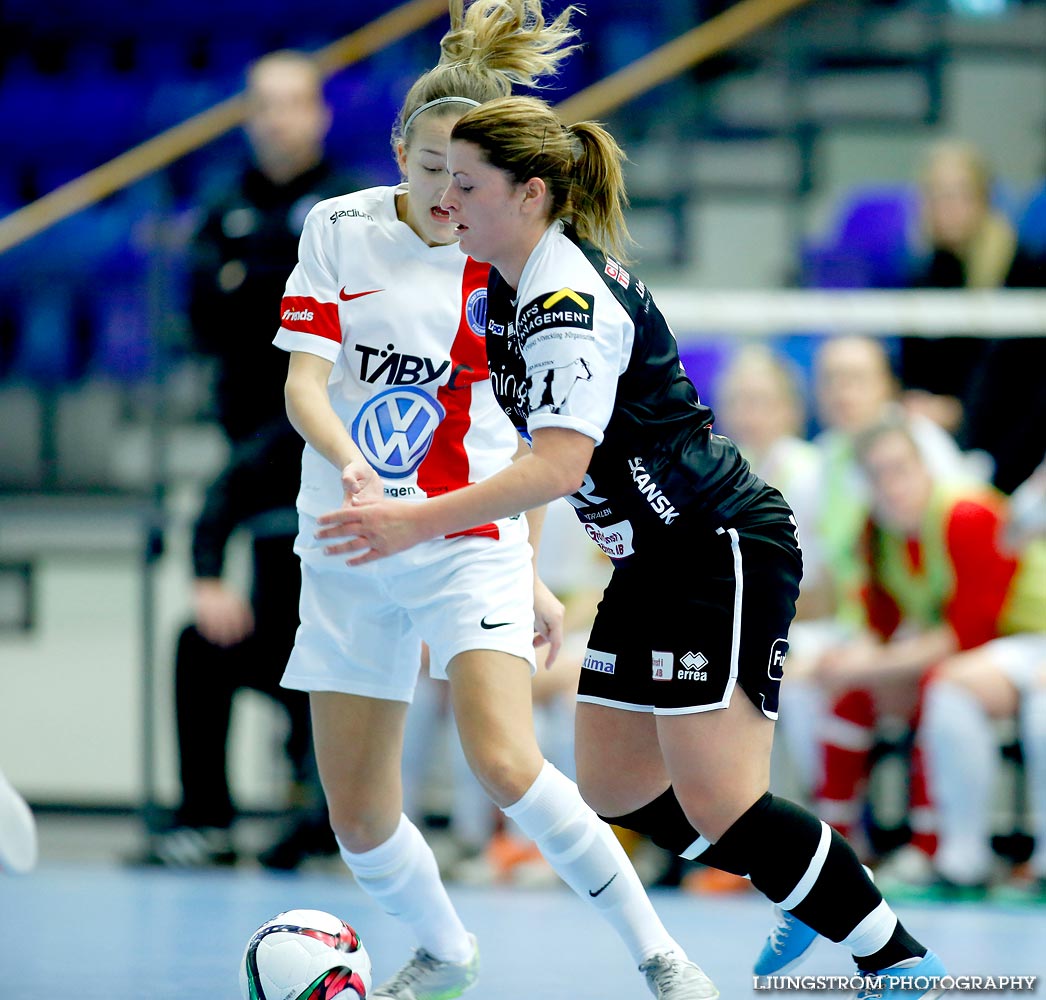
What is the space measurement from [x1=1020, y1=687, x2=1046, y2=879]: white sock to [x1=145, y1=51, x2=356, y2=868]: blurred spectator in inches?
89.4

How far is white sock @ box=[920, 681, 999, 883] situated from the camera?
4.81m

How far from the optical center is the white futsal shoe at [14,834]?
294 cm

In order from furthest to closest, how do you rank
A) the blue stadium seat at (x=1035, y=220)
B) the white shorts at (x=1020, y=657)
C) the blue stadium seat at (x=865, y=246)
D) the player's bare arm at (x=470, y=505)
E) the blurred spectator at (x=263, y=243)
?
the blue stadium seat at (x=865, y=246), the blue stadium seat at (x=1035, y=220), the blurred spectator at (x=263, y=243), the white shorts at (x=1020, y=657), the player's bare arm at (x=470, y=505)

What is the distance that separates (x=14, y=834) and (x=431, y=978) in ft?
2.80

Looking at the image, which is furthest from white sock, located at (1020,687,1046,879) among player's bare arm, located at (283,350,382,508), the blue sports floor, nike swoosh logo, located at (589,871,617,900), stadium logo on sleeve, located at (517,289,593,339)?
stadium logo on sleeve, located at (517,289,593,339)

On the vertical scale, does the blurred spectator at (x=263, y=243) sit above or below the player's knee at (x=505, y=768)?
above

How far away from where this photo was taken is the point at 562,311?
8.25ft

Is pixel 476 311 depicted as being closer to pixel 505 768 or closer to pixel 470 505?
pixel 470 505

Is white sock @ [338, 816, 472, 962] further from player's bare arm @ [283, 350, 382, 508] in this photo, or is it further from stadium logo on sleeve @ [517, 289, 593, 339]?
stadium logo on sleeve @ [517, 289, 593, 339]

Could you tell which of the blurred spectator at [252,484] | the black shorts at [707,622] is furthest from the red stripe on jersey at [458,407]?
the blurred spectator at [252,484]

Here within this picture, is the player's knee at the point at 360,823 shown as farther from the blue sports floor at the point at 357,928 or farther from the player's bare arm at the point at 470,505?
the player's bare arm at the point at 470,505

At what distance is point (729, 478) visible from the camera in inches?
110

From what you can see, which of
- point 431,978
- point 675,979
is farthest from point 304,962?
point 675,979

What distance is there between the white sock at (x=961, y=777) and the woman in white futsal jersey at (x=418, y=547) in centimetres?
213
